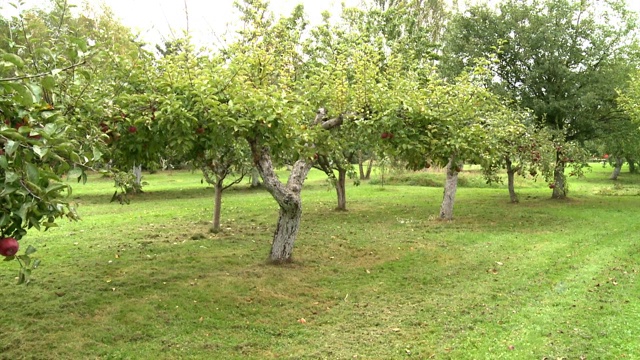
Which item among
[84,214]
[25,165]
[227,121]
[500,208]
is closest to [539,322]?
[227,121]

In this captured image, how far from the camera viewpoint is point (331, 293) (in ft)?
24.1

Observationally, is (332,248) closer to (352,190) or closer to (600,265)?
(600,265)

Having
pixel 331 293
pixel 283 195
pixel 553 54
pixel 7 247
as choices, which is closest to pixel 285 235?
pixel 283 195

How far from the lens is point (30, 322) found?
5.75 m

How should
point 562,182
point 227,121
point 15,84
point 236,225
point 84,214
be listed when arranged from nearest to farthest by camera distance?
point 15,84, point 227,121, point 236,225, point 84,214, point 562,182

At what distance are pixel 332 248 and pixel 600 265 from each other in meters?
4.98

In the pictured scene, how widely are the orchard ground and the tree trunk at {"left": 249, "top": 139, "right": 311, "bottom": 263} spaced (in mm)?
352

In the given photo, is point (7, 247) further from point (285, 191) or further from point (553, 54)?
point (553, 54)

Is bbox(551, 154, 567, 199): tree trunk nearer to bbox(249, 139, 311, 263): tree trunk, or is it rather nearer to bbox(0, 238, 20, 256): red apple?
bbox(249, 139, 311, 263): tree trunk

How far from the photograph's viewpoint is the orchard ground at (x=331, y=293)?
5449 mm

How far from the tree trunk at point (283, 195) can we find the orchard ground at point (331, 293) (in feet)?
1.15

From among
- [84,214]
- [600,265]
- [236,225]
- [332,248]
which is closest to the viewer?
[600,265]

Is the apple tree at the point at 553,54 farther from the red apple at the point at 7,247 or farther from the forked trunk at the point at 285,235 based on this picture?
the red apple at the point at 7,247

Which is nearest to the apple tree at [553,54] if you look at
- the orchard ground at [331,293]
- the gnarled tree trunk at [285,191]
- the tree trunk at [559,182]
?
the tree trunk at [559,182]
